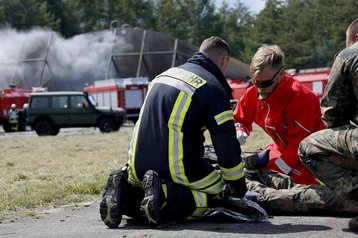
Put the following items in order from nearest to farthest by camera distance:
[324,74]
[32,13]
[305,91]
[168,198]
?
[168,198]
[305,91]
[324,74]
[32,13]

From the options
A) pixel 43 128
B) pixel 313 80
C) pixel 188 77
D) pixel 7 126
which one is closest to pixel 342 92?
pixel 188 77

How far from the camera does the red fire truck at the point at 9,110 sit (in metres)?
29.2

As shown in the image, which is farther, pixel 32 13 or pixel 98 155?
pixel 32 13

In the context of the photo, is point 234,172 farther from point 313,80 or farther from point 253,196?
point 313,80

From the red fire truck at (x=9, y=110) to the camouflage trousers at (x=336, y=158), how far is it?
987 inches

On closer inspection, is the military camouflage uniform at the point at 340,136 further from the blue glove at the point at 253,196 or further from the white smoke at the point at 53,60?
the white smoke at the point at 53,60

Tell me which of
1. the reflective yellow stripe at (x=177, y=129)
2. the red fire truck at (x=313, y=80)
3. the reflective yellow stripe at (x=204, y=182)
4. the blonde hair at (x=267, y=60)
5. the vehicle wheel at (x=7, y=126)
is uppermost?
the blonde hair at (x=267, y=60)

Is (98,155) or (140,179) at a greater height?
(140,179)

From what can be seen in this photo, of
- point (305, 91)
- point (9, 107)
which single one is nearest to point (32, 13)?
point (9, 107)

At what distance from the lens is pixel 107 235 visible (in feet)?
14.8

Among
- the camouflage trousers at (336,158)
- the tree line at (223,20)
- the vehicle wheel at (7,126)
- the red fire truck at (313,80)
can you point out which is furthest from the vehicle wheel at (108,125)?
the tree line at (223,20)

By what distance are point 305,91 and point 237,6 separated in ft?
273

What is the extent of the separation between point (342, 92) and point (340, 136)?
0.26 metres

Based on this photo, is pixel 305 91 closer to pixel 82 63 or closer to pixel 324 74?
pixel 324 74
